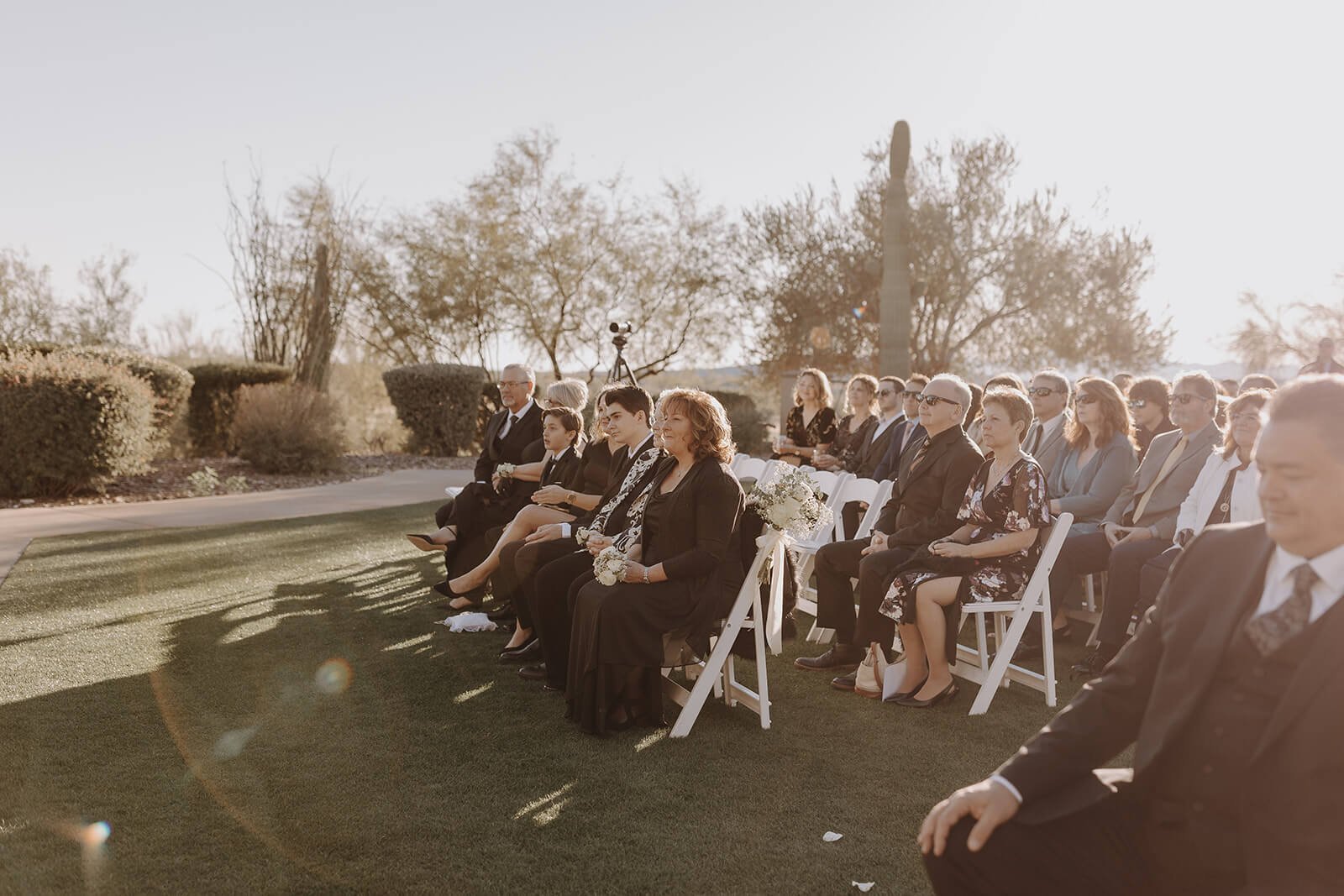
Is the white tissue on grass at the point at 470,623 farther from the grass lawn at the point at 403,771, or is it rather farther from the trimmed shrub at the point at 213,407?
the trimmed shrub at the point at 213,407

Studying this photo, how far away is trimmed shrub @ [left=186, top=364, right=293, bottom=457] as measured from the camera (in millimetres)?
17672

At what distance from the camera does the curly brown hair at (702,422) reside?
16.6ft

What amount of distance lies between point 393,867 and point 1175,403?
522 cm

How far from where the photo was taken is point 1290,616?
1.92 meters

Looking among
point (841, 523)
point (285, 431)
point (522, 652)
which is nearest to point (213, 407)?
point (285, 431)

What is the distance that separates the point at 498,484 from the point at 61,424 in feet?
25.9

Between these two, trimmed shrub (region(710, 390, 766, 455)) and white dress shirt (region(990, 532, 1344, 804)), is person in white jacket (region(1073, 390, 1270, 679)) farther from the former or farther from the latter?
trimmed shrub (region(710, 390, 766, 455))

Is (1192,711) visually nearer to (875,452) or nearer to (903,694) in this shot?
(903,694)

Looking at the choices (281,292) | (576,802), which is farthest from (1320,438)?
(281,292)

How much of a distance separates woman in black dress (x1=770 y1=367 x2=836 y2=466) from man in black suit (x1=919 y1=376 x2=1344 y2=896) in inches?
303

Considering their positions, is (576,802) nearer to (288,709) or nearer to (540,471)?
(288,709)

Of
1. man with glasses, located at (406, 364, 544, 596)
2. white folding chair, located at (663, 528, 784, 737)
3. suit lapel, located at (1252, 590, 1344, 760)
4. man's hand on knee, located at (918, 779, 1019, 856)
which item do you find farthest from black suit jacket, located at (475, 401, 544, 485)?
suit lapel, located at (1252, 590, 1344, 760)

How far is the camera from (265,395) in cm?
1636

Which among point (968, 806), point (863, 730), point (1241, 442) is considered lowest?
point (863, 730)
